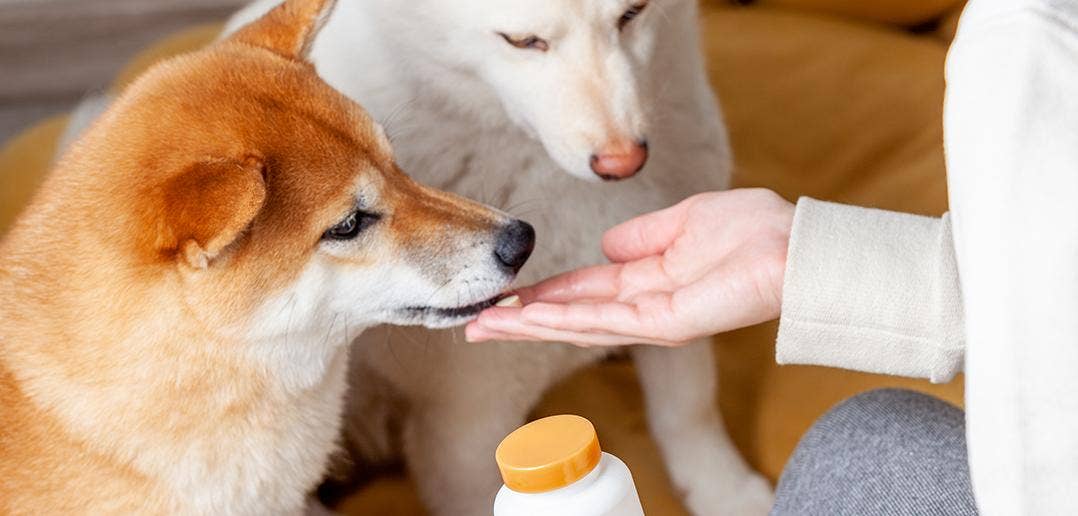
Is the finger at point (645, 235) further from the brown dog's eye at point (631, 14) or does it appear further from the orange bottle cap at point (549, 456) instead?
the orange bottle cap at point (549, 456)

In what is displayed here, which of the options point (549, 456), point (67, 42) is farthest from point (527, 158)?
point (67, 42)

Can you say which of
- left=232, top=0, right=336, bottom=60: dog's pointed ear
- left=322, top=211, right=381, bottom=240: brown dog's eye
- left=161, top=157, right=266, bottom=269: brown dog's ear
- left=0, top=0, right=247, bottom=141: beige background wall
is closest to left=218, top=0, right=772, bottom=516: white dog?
left=232, top=0, right=336, bottom=60: dog's pointed ear

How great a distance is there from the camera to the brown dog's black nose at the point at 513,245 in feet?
3.14

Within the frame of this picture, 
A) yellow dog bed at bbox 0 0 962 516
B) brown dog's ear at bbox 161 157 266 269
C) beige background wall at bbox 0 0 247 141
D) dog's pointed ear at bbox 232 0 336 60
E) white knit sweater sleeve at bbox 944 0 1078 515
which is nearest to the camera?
white knit sweater sleeve at bbox 944 0 1078 515

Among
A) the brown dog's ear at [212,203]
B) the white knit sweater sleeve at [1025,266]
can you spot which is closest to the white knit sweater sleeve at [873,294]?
the white knit sweater sleeve at [1025,266]

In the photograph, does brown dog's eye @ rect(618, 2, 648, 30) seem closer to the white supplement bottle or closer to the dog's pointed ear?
the dog's pointed ear

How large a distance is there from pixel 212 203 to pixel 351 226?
16 centimetres

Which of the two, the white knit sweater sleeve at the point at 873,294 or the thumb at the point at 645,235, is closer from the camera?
the white knit sweater sleeve at the point at 873,294

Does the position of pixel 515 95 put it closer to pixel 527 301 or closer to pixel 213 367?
pixel 527 301

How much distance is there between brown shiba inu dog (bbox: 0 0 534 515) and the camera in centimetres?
86

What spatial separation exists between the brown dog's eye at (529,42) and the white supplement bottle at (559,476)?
46cm

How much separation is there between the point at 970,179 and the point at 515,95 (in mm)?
511

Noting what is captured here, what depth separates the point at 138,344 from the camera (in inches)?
34.8

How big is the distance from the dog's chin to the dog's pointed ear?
0.26m
